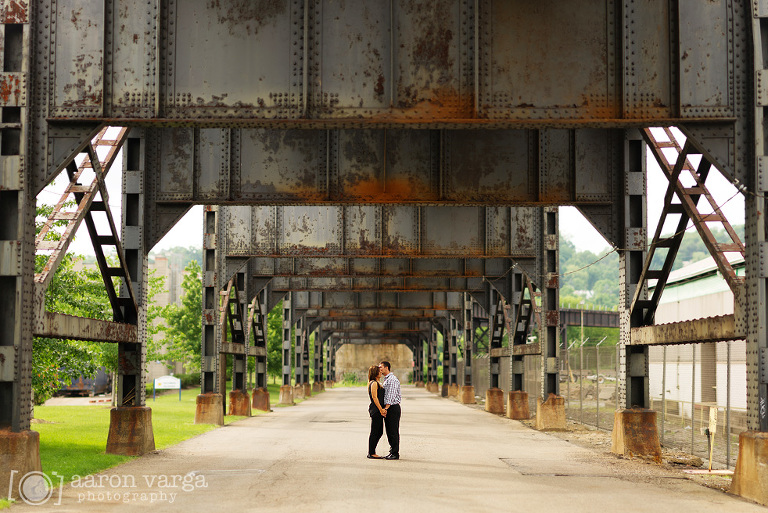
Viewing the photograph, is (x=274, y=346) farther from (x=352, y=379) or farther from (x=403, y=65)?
(x=352, y=379)

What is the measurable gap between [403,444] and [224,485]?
8.77 metres

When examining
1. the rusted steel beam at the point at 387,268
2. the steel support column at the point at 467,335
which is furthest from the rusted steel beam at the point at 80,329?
the steel support column at the point at 467,335

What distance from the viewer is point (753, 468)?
12781 mm

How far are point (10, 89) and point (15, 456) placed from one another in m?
5.51

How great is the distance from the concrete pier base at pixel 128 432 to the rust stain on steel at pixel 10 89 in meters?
7.49

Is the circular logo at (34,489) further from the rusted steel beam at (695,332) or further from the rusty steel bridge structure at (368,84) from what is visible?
the rusted steel beam at (695,332)

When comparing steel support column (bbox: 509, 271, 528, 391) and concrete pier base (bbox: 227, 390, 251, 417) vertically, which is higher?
steel support column (bbox: 509, 271, 528, 391)

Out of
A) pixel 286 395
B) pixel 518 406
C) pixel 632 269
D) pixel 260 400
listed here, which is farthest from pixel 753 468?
A: pixel 286 395

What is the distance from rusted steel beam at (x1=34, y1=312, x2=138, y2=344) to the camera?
46.1 ft

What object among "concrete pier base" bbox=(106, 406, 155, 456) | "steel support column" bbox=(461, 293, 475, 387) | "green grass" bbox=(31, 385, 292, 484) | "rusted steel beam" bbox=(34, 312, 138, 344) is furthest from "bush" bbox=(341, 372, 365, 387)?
"rusted steel beam" bbox=(34, 312, 138, 344)

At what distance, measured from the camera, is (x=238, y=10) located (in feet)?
46.9

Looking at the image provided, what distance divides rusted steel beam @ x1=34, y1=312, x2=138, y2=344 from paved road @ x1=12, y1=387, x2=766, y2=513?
2.36 meters

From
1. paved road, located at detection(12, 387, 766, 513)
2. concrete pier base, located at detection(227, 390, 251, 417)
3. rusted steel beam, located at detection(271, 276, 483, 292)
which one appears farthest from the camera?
rusted steel beam, located at detection(271, 276, 483, 292)

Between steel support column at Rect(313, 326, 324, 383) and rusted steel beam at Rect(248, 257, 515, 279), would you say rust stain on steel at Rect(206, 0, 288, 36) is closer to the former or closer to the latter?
rusted steel beam at Rect(248, 257, 515, 279)
